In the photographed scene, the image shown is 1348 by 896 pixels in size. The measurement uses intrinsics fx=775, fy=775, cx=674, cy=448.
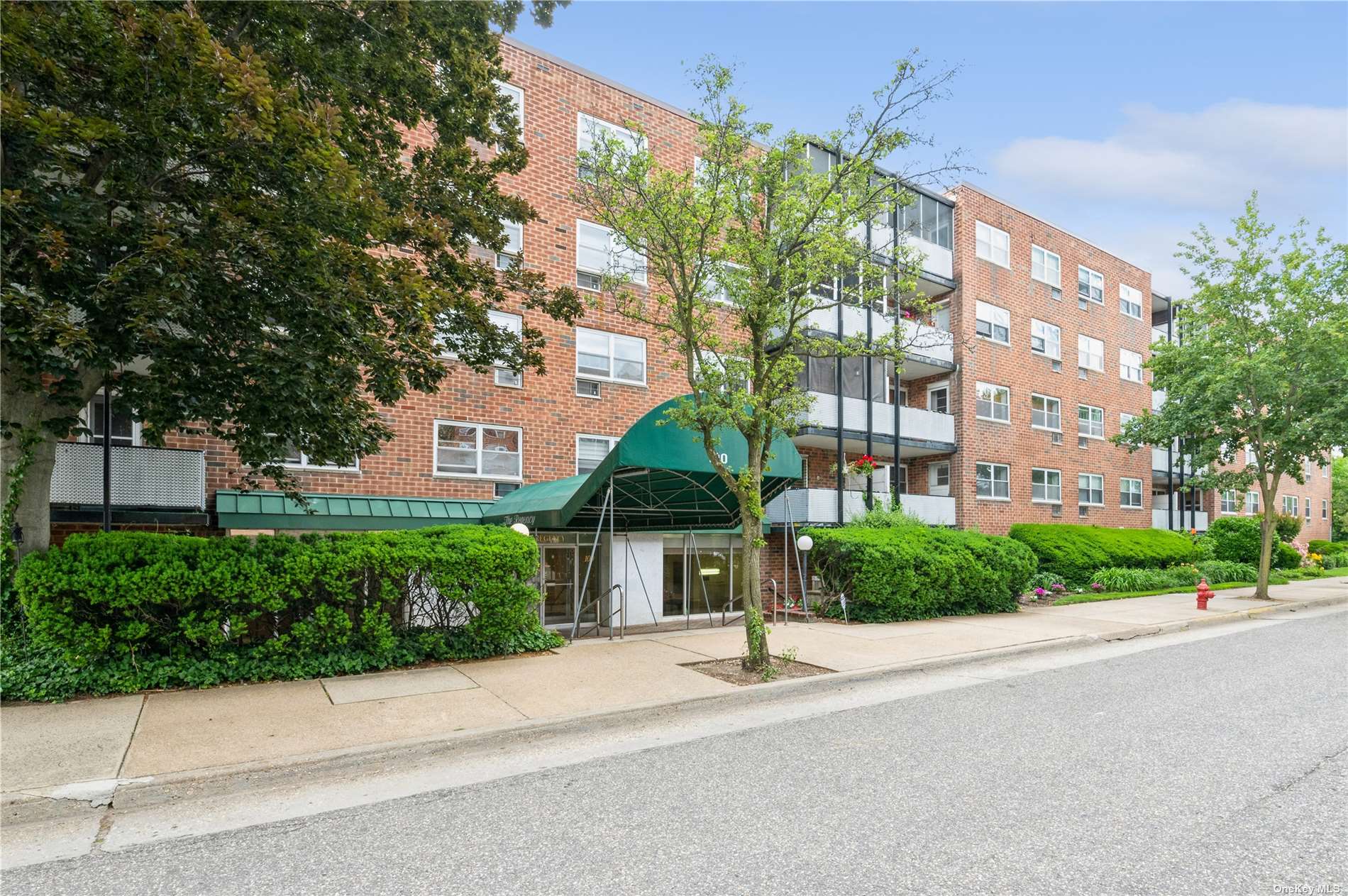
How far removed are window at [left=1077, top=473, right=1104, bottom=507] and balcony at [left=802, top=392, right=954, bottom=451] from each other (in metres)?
7.82

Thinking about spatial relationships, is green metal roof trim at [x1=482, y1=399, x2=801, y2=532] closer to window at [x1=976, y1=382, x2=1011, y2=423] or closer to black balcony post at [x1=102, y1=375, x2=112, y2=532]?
black balcony post at [x1=102, y1=375, x2=112, y2=532]

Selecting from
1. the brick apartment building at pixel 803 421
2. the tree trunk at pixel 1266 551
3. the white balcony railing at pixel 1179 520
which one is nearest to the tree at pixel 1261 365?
the tree trunk at pixel 1266 551

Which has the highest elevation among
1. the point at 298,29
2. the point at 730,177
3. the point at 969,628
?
the point at 298,29

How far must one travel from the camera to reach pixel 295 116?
22.4ft

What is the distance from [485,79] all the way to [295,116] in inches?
168

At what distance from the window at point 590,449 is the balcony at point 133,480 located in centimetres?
738

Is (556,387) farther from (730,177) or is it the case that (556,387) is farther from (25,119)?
(25,119)

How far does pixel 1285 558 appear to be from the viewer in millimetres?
30484

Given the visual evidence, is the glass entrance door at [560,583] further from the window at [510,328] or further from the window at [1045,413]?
the window at [1045,413]

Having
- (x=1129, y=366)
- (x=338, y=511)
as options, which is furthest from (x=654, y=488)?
(x=1129, y=366)

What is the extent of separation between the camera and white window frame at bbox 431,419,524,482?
15688mm

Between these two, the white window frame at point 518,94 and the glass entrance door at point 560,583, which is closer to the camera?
the glass entrance door at point 560,583

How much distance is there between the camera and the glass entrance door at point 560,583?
1519 centimetres

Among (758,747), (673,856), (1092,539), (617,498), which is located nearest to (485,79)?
(617,498)
